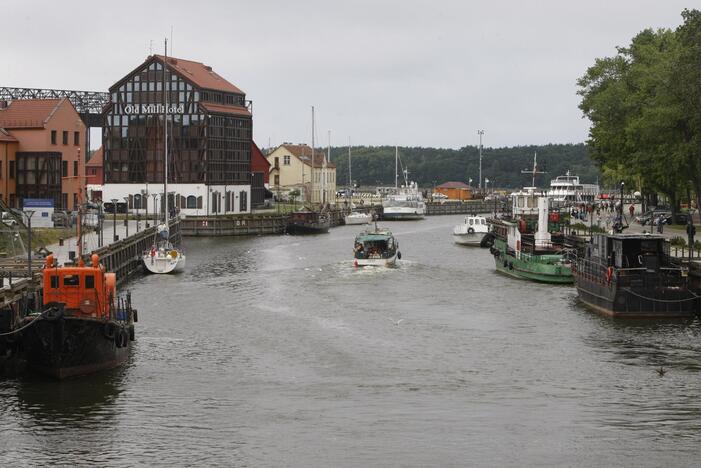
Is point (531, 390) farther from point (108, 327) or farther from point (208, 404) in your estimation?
point (108, 327)

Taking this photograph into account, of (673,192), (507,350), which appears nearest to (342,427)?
(507,350)

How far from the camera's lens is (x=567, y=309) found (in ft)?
220

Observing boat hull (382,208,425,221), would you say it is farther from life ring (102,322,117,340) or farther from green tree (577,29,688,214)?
life ring (102,322,117,340)

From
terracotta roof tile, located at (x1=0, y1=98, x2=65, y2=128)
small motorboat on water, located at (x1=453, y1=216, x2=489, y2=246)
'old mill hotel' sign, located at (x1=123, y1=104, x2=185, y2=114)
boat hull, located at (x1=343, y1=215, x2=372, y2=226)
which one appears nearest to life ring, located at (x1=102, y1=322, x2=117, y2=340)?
terracotta roof tile, located at (x1=0, y1=98, x2=65, y2=128)

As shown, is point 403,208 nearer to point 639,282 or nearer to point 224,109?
point 224,109

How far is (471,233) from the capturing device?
124 m

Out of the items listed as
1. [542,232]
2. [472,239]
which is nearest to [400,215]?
[472,239]

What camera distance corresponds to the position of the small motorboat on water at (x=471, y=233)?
123 m

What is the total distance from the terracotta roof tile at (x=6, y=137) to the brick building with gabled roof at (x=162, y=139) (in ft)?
128

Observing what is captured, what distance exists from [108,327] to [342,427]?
12162 millimetres

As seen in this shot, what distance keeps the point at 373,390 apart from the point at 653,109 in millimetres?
54617

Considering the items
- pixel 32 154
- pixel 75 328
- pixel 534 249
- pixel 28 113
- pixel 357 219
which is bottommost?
pixel 75 328

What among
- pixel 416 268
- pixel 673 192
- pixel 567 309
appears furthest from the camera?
pixel 673 192

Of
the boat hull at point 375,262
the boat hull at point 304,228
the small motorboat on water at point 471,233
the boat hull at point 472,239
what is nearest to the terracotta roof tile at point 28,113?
the boat hull at point 304,228
